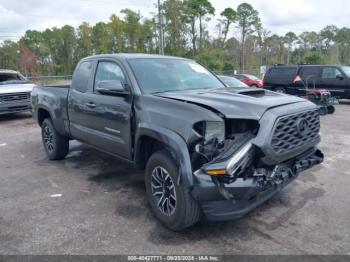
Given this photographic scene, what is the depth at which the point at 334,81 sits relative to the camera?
14.2m

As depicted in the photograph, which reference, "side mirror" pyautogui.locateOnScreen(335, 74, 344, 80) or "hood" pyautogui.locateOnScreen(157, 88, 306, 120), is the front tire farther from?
"side mirror" pyautogui.locateOnScreen(335, 74, 344, 80)

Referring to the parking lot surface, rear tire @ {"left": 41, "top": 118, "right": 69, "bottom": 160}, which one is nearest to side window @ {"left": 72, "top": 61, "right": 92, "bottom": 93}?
rear tire @ {"left": 41, "top": 118, "right": 69, "bottom": 160}

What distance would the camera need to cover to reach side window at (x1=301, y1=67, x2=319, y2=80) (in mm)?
14852

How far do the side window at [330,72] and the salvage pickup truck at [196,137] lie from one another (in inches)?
463

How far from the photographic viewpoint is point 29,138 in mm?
8383

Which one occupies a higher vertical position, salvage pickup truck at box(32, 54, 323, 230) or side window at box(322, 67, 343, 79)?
side window at box(322, 67, 343, 79)

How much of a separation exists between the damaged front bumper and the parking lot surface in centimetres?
37

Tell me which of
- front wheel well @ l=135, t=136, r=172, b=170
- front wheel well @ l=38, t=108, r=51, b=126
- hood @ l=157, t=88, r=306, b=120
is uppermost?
hood @ l=157, t=88, r=306, b=120

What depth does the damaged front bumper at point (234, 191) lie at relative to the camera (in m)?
2.88

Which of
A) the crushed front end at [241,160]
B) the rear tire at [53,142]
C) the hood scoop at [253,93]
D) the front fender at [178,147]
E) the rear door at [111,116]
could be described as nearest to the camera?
the crushed front end at [241,160]

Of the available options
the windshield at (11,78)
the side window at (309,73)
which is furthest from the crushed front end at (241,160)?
the side window at (309,73)

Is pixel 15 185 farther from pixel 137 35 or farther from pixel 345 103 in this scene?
pixel 137 35

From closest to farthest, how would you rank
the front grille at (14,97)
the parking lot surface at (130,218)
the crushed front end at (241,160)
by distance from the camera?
the crushed front end at (241,160)
the parking lot surface at (130,218)
the front grille at (14,97)

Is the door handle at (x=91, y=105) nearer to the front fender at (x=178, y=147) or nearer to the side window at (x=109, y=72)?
the side window at (x=109, y=72)
